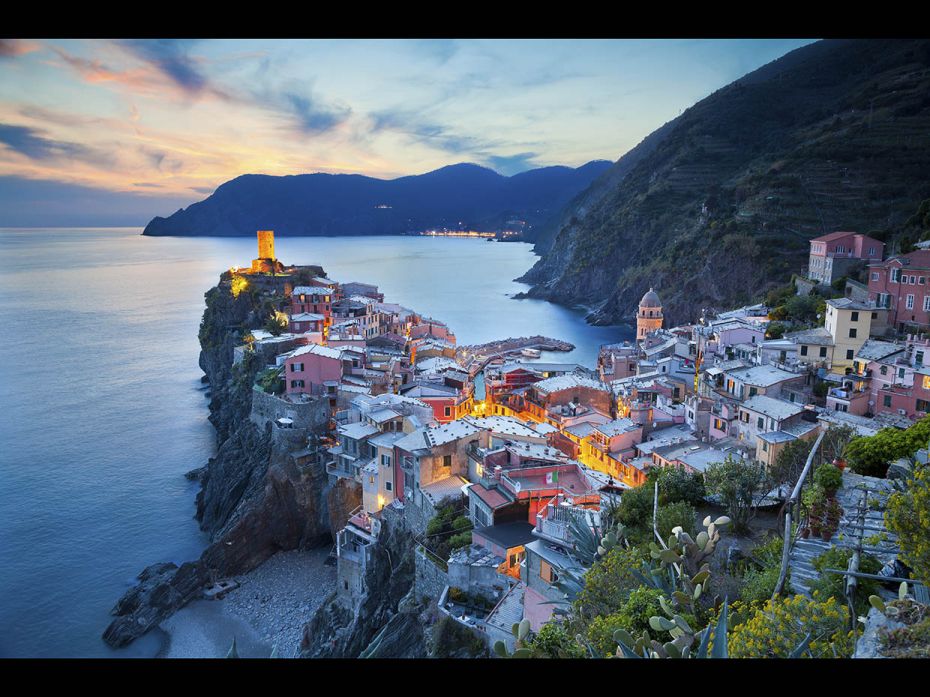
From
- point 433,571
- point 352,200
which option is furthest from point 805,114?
point 352,200

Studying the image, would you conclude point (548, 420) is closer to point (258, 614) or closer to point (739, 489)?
point (258, 614)

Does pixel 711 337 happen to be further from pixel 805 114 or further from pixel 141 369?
pixel 805 114

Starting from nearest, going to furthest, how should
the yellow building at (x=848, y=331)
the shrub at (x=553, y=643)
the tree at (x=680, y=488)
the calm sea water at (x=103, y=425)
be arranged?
the shrub at (x=553, y=643) < the tree at (x=680, y=488) < the calm sea water at (x=103, y=425) < the yellow building at (x=848, y=331)

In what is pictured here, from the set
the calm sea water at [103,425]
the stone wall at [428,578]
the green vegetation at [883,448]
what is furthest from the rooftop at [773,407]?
the calm sea water at [103,425]

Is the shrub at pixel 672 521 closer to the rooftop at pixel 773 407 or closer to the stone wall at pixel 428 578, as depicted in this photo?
the stone wall at pixel 428 578

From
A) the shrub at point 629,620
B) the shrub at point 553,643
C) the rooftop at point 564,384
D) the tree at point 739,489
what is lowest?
the rooftop at point 564,384

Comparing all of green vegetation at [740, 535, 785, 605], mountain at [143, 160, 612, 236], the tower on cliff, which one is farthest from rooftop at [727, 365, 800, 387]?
mountain at [143, 160, 612, 236]

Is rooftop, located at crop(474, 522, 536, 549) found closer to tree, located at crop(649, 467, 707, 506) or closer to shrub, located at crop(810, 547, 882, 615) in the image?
tree, located at crop(649, 467, 707, 506)
